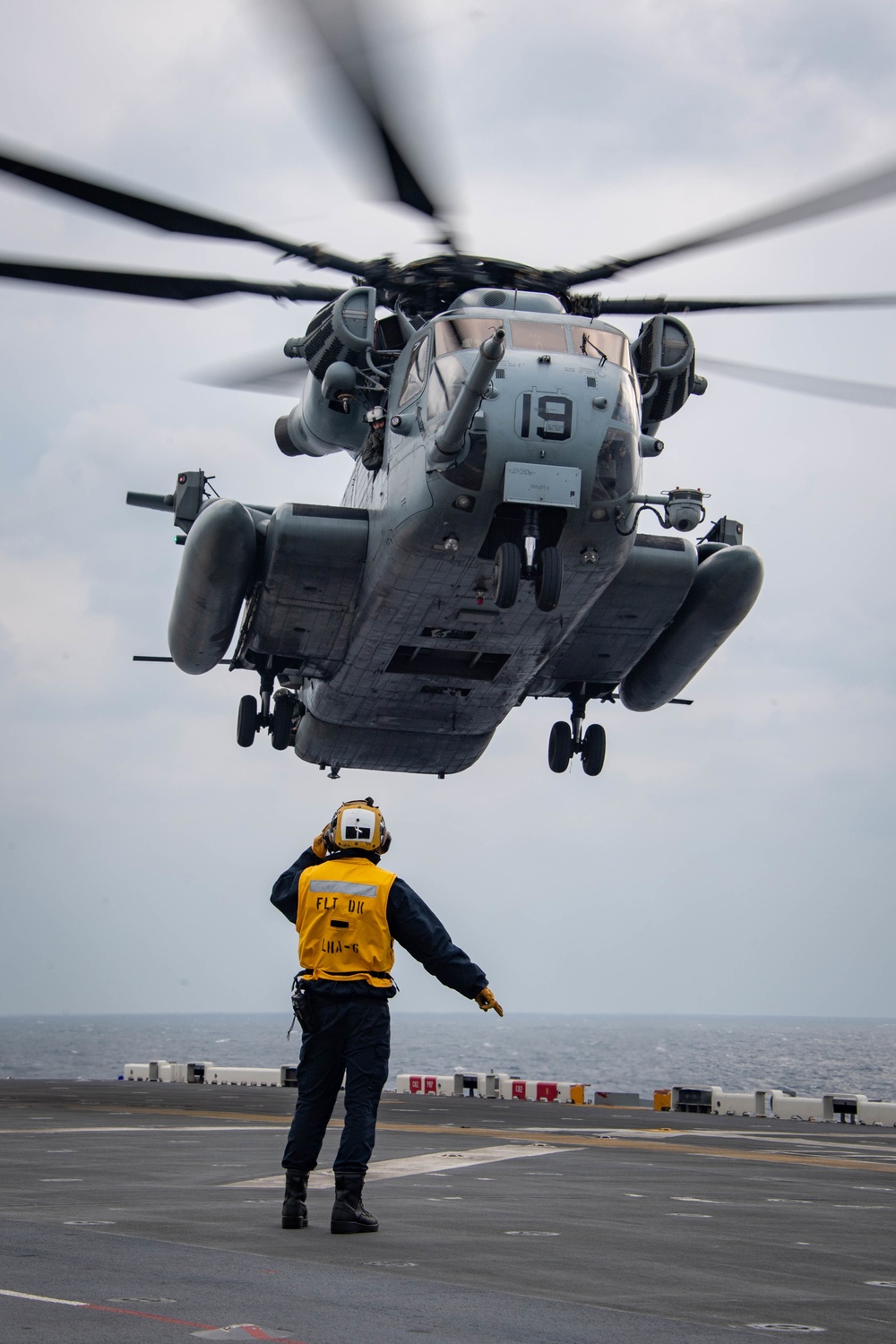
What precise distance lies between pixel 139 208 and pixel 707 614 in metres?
8.48

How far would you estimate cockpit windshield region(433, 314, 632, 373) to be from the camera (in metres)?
14.1

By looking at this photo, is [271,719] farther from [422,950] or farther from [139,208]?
Answer: [422,950]

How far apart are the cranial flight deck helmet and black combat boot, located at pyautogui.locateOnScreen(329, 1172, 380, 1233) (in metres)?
1.60

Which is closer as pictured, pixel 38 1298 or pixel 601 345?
pixel 38 1298

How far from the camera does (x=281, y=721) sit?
20219 millimetres

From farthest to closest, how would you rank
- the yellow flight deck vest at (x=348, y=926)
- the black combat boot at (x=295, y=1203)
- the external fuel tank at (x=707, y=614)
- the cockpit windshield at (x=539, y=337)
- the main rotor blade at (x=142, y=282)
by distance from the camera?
the external fuel tank at (x=707, y=614) → the cockpit windshield at (x=539, y=337) → the main rotor blade at (x=142, y=282) → the yellow flight deck vest at (x=348, y=926) → the black combat boot at (x=295, y=1203)

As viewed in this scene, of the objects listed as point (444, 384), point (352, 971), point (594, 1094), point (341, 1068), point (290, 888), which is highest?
point (444, 384)

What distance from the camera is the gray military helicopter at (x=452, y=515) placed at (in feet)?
44.1

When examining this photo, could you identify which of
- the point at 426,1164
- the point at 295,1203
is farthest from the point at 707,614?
the point at 295,1203

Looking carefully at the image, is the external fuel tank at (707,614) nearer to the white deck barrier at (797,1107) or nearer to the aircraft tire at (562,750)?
the aircraft tire at (562,750)

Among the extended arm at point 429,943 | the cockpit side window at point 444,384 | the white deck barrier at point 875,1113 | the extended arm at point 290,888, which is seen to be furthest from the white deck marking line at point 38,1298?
the white deck barrier at point 875,1113

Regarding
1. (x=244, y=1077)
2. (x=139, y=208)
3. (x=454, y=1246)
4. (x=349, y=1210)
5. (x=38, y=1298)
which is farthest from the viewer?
(x=244, y=1077)

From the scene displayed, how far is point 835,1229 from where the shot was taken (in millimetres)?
7031

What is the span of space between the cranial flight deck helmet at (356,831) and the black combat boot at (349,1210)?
160 centimetres
